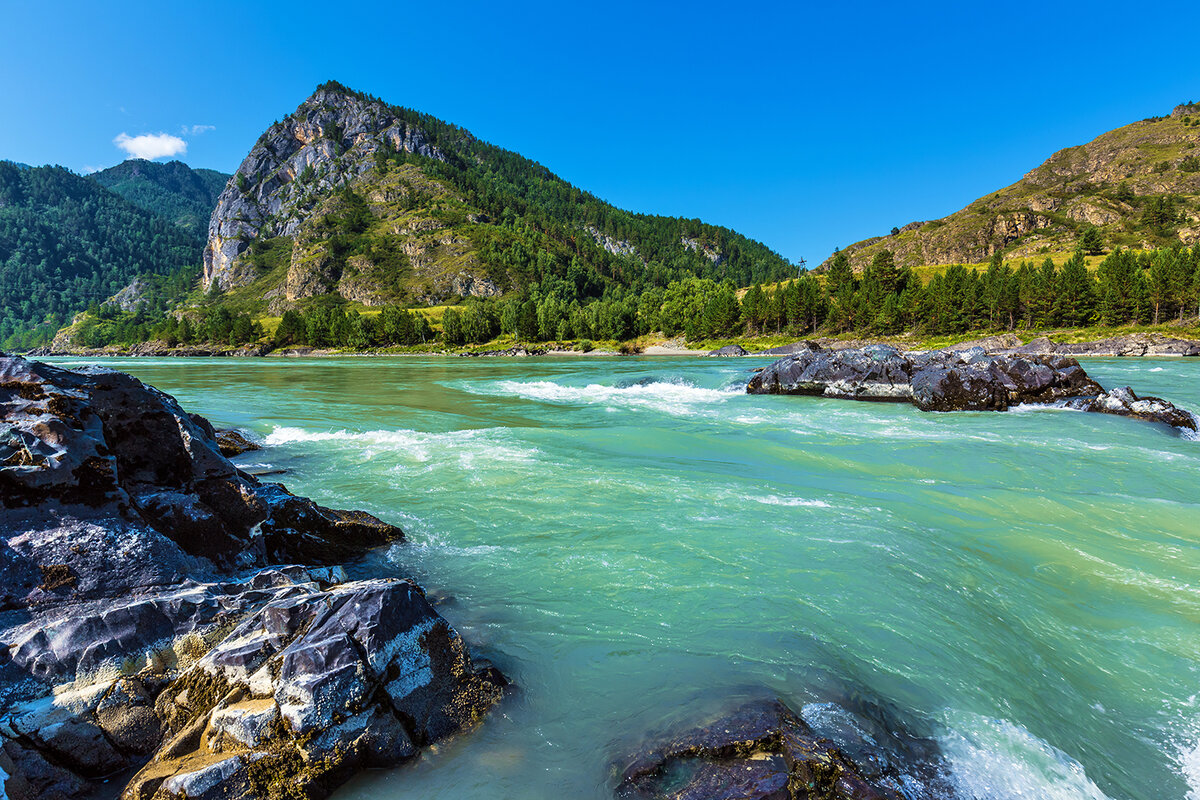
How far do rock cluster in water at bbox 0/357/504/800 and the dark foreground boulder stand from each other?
1669 mm

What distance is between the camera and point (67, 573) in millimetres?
4918

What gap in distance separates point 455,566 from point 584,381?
36.3m

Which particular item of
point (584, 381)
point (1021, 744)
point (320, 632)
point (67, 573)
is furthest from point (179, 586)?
point (584, 381)

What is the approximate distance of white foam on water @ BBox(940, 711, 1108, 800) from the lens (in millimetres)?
3912

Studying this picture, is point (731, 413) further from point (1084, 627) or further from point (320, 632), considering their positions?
point (320, 632)

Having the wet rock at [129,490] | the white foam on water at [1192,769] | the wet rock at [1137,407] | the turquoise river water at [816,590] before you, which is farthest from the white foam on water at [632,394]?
the white foam on water at [1192,769]

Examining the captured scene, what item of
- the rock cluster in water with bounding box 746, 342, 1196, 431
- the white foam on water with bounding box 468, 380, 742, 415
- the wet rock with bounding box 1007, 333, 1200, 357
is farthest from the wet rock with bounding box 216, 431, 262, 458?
the wet rock with bounding box 1007, 333, 1200, 357

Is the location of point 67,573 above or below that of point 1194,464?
above

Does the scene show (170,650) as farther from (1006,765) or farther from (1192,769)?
(1192,769)

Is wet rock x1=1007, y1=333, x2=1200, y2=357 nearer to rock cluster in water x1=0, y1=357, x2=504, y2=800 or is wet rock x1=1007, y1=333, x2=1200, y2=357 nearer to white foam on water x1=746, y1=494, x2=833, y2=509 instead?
white foam on water x1=746, y1=494, x2=833, y2=509

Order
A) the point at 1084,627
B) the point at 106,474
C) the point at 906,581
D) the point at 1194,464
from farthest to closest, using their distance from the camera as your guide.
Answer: the point at 1194,464 < the point at 906,581 < the point at 1084,627 < the point at 106,474

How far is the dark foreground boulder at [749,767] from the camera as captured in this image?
3.49m

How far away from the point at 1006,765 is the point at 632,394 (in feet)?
101

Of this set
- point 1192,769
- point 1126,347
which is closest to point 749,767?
point 1192,769
